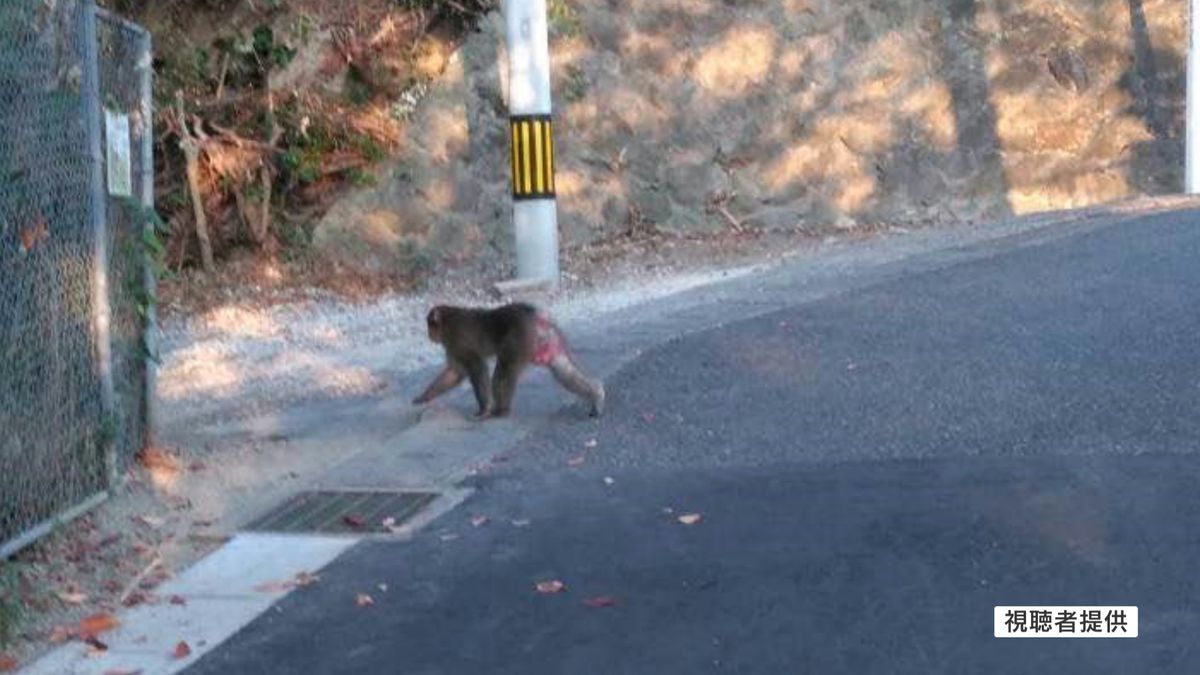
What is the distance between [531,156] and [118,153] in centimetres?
690

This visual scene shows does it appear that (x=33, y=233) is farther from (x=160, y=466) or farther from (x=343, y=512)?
(x=160, y=466)

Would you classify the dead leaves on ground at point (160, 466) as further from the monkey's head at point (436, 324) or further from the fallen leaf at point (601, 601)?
the fallen leaf at point (601, 601)

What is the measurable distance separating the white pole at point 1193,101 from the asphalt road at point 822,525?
7.51m

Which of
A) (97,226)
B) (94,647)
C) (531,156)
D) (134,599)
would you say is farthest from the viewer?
(531,156)

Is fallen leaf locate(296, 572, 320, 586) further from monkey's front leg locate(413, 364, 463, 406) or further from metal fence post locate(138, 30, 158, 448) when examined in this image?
monkey's front leg locate(413, 364, 463, 406)

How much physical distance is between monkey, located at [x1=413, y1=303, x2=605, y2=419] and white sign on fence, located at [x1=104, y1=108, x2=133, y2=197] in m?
2.02

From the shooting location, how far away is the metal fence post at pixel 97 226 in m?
8.52

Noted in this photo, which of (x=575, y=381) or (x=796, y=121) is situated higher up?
(x=796, y=121)

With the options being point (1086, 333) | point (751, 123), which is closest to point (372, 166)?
point (751, 123)

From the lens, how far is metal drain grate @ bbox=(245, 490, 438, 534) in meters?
8.38

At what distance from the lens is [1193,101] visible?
19047 millimetres

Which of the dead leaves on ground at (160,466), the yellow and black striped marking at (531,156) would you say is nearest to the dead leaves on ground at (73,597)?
the dead leaves on ground at (160,466)

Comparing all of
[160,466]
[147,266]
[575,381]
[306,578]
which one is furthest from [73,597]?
[575,381]

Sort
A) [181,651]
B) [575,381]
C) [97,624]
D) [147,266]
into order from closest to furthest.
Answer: [181,651] < [97,624] < [147,266] < [575,381]
